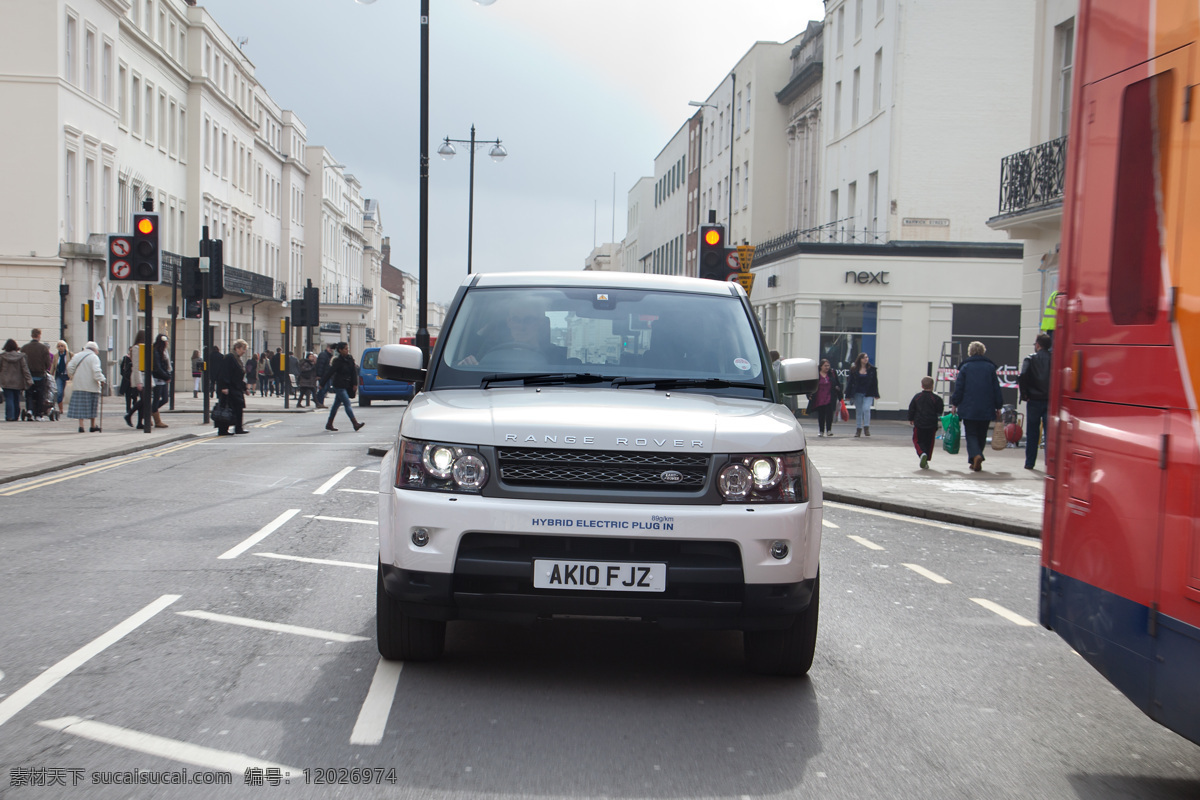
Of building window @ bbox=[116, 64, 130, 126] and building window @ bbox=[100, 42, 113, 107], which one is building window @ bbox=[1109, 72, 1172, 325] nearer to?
building window @ bbox=[100, 42, 113, 107]

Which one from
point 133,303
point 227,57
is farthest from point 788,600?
point 227,57

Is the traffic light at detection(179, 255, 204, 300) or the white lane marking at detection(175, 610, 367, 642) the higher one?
the traffic light at detection(179, 255, 204, 300)

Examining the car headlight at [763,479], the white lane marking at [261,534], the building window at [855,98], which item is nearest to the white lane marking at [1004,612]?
Answer: the car headlight at [763,479]

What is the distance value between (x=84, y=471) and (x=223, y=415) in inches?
273

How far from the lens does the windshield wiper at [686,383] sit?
19.2 ft

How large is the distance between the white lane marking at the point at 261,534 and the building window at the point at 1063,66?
17.0 metres

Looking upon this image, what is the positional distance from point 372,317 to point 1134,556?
116 meters

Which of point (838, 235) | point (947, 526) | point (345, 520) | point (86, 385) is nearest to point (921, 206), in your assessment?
point (838, 235)

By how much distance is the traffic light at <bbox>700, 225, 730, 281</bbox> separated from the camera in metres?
17.1

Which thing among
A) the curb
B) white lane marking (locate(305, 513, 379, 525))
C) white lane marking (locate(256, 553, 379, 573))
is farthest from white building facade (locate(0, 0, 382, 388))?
white lane marking (locate(256, 553, 379, 573))

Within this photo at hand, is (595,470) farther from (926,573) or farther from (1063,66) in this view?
(1063,66)

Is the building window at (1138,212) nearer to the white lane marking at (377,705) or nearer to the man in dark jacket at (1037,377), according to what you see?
the white lane marking at (377,705)

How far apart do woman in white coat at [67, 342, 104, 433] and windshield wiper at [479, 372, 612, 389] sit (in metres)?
17.4

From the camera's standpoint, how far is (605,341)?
20.1 ft
